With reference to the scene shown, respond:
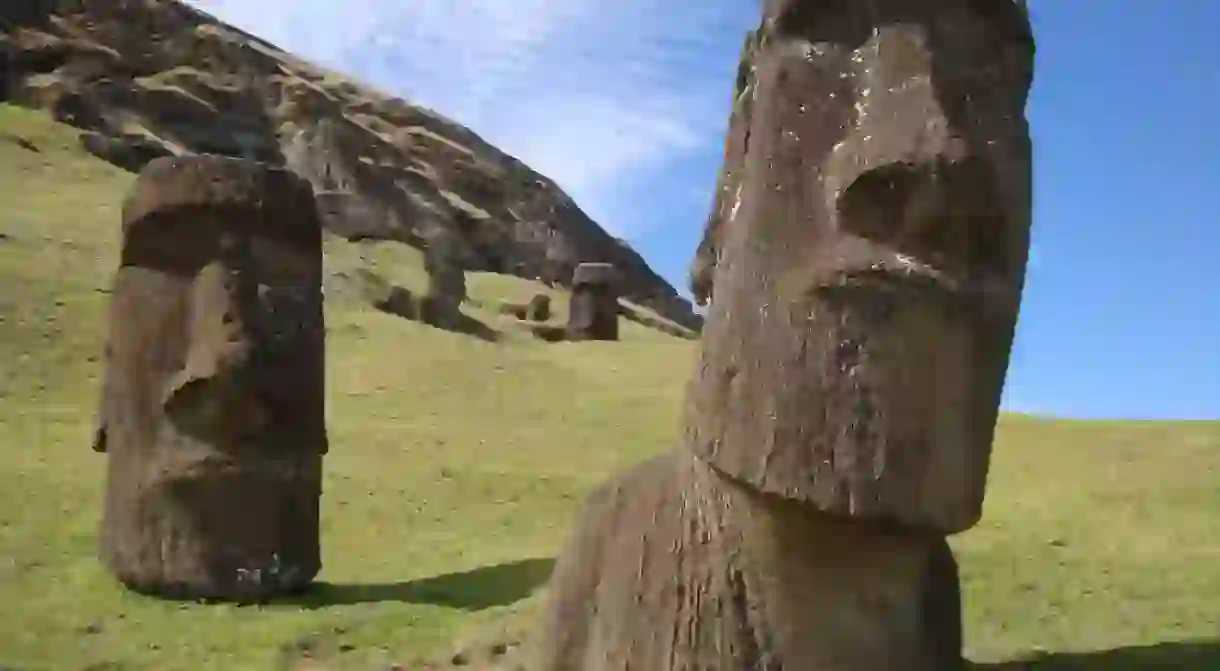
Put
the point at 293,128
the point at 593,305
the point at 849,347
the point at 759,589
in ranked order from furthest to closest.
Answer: the point at 293,128 → the point at 593,305 → the point at 759,589 → the point at 849,347

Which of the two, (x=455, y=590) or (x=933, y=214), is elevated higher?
(x=933, y=214)

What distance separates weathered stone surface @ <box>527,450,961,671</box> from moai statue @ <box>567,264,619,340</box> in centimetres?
2503

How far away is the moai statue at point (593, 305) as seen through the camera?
28.8m

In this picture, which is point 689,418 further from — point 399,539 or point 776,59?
point 399,539

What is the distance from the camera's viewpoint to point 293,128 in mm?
47938

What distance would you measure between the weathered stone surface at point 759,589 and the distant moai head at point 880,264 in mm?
154

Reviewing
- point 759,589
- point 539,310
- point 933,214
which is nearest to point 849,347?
point 933,214

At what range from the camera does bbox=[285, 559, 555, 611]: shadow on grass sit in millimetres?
9164

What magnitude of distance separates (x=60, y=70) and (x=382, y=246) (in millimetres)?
12182

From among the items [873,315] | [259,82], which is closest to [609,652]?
[873,315]

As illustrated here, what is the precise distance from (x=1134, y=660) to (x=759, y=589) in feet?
8.47

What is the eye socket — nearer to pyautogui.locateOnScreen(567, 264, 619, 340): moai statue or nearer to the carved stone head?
the carved stone head

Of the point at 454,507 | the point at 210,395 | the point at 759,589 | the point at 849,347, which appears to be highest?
the point at 210,395

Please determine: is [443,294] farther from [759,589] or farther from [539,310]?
[759,589]
